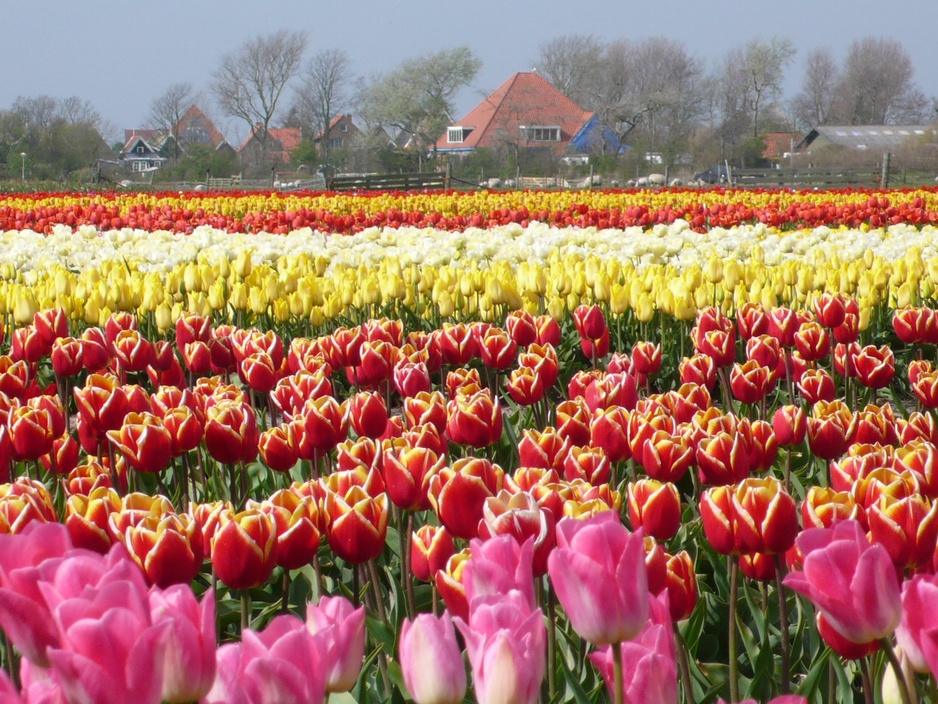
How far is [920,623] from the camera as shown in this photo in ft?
3.67

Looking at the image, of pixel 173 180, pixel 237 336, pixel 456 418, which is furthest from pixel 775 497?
pixel 173 180

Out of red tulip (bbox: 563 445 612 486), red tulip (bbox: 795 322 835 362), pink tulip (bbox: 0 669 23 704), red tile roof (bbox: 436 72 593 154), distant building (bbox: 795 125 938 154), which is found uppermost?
red tile roof (bbox: 436 72 593 154)

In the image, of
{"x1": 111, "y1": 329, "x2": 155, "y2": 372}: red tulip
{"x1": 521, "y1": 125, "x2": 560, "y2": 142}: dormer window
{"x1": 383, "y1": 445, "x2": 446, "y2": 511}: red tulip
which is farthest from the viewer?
{"x1": 521, "y1": 125, "x2": 560, "y2": 142}: dormer window

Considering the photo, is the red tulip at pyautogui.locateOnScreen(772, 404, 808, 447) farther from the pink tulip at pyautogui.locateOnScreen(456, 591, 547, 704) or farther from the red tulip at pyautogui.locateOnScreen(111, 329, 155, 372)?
the red tulip at pyautogui.locateOnScreen(111, 329, 155, 372)

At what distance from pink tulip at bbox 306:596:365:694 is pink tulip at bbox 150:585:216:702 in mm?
107

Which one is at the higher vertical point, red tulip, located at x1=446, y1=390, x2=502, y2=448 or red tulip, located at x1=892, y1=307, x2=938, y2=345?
red tulip, located at x1=446, y1=390, x2=502, y2=448

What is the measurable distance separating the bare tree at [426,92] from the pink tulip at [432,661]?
6360 centimetres

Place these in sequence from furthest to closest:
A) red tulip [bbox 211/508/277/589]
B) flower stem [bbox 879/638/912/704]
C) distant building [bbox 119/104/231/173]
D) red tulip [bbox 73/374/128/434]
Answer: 1. distant building [bbox 119/104/231/173]
2. red tulip [bbox 73/374/128/434]
3. red tulip [bbox 211/508/277/589]
4. flower stem [bbox 879/638/912/704]

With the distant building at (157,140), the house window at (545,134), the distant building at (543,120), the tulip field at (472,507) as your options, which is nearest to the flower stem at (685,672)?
the tulip field at (472,507)

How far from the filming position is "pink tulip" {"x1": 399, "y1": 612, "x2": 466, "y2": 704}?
1.06 m

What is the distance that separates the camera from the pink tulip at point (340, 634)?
1.07m

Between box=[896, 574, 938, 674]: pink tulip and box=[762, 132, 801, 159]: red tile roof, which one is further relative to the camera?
box=[762, 132, 801, 159]: red tile roof

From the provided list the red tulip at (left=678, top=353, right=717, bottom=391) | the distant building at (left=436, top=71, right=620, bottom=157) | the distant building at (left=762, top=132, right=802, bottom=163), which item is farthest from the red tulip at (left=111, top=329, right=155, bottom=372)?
the distant building at (left=762, top=132, right=802, bottom=163)

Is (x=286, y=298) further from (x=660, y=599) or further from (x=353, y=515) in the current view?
(x=660, y=599)
